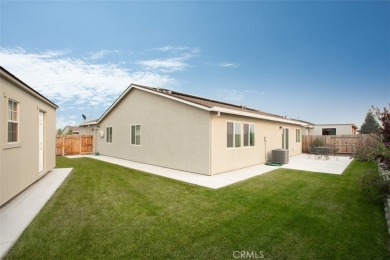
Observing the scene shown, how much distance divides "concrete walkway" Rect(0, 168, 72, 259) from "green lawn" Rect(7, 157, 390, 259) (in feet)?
0.58

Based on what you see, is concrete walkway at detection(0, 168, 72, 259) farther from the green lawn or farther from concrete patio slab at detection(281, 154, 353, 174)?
concrete patio slab at detection(281, 154, 353, 174)

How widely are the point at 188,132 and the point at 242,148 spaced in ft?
10.1

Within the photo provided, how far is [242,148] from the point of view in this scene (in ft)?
35.7

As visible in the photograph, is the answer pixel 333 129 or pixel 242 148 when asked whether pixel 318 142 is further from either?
pixel 242 148

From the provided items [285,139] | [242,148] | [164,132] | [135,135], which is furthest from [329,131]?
[135,135]

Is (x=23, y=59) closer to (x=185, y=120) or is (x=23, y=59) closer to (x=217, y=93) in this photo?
(x=185, y=120)

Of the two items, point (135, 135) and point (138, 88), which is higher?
point (138, 88)

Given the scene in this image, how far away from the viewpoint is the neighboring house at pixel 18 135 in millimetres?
5219

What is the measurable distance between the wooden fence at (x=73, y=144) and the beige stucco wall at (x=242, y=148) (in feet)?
51.4

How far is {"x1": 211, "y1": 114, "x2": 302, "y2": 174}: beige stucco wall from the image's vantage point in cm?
919

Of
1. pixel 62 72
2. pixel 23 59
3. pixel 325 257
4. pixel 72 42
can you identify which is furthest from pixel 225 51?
pixel 325 257

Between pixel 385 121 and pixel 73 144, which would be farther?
pixel 73 144

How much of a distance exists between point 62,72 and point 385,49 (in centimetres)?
2236

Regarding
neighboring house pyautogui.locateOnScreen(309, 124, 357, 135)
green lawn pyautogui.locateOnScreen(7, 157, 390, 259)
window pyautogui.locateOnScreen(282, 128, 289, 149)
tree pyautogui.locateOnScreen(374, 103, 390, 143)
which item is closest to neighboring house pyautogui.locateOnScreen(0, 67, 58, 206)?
green lawn pyautogui.locateOnScreen(7, 157, 390, 259)
